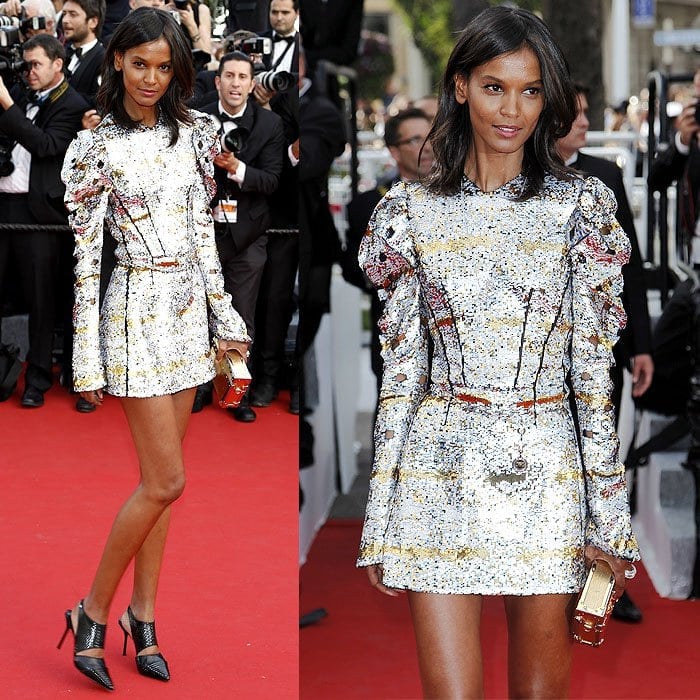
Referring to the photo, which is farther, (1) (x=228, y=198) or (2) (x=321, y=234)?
(2) (x=321, y=234)

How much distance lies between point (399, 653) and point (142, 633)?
3.39 ft

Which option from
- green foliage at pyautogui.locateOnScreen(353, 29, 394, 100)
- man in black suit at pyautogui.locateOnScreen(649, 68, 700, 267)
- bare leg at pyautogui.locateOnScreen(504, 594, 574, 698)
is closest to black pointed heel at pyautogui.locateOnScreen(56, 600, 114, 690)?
bare leg at pyautogui.locateOnScreen(504, 594, 574, 698)

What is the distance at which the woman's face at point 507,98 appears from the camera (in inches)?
83.0

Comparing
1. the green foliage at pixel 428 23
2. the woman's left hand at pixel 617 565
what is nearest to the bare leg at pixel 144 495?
the woman's left hand at pixel 617 565

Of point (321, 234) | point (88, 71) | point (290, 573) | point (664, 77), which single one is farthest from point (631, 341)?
point (664, 77)

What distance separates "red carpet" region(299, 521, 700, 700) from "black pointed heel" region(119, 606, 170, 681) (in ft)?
2.78

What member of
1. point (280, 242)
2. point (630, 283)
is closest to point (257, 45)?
point (280, 242)

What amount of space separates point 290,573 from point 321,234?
0.74 m

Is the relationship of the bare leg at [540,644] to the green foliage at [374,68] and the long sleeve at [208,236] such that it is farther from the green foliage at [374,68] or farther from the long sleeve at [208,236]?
the green foliage at [374,68]

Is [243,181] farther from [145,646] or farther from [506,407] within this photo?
[145,646]

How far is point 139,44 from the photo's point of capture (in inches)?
94.3

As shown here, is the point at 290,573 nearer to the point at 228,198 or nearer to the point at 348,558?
the point at 228,198

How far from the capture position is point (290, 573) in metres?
2.61

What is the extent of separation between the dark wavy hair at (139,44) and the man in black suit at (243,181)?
0.09 meters
